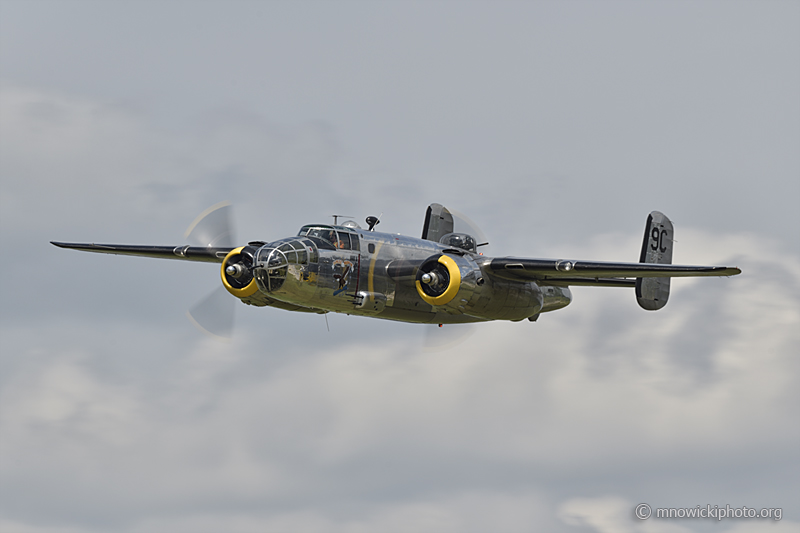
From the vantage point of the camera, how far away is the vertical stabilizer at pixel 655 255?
33.8 meters

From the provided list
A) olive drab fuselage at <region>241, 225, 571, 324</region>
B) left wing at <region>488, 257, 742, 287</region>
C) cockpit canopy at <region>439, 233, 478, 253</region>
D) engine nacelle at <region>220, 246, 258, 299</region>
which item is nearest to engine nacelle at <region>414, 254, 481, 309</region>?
olive drab fuselage at <region>241, 225, 571, 324</region>

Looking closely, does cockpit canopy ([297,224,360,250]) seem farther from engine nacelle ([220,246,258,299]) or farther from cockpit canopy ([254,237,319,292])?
engine nacelle ([220,246,258,299])

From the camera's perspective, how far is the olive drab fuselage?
1082 inches

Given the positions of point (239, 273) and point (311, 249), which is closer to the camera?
point (311, 249)

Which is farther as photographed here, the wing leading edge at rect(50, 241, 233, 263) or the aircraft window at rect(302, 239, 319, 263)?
the wing leading edge at rect(50, 241, 233, 263)

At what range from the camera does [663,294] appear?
34250 millimetres

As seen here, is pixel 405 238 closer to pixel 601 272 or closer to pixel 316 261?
pixel 316 261

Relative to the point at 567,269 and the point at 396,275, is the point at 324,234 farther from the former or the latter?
the point at 567,269

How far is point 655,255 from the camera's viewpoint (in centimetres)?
3538

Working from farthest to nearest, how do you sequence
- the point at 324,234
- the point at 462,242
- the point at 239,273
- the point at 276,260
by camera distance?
the point at 462,242, the point at 239,273, the point at 324,234, the point at 276,260

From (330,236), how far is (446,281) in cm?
380

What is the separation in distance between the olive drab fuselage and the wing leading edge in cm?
285

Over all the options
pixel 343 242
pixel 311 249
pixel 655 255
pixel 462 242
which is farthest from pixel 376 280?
pixel 655 255

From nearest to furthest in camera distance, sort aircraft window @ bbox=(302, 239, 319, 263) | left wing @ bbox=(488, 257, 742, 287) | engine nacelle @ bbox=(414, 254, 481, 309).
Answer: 1. left wing @ bbox=(488, 257, 742, 287)
2. aircraft window @ bbox=(302, 239, 319, 263)
3. engine nacelle @ bbox=(414, 254, 481, 309)
